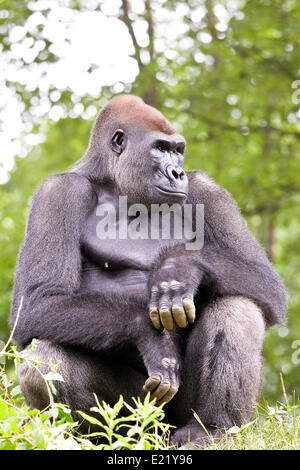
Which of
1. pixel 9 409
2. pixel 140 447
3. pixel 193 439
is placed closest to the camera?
pixel 140 447

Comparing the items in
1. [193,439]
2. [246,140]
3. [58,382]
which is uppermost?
[58,382]

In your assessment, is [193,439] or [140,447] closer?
[140,447]

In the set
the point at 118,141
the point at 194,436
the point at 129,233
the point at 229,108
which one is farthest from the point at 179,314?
the point at 229,108

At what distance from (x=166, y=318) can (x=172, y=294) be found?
0.13 meters

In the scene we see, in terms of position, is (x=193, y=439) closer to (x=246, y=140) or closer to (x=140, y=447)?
(x=140, y=447)

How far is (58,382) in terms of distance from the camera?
339 cm

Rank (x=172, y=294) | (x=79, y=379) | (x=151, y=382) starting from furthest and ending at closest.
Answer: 1. (x=79, y=379)
2. (x=172, y=294)
3. (x=151, y=382)

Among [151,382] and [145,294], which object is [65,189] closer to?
[145,294]

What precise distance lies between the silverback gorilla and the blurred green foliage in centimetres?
471

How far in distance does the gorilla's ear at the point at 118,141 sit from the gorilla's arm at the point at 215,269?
0.45m

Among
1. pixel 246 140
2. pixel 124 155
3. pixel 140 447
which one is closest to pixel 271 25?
pixel 246 140

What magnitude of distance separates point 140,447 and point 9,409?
28.9 inches

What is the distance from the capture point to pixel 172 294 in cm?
332

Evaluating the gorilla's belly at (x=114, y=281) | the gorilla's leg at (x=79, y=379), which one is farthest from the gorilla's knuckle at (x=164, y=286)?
the gorilla's leg at (x=79, y=379)
